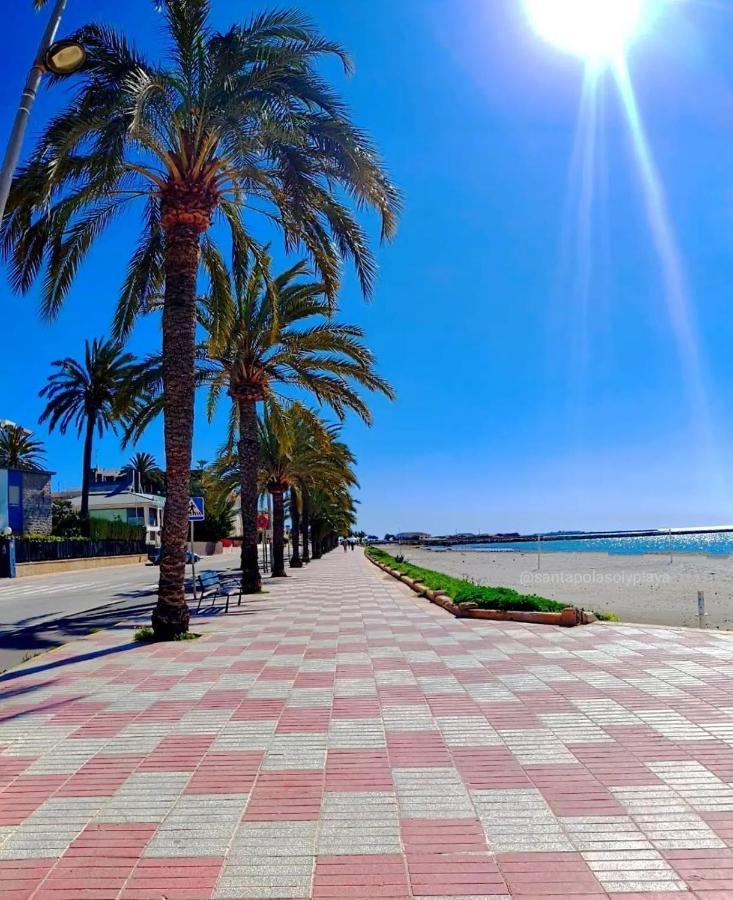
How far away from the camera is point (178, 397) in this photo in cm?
1024

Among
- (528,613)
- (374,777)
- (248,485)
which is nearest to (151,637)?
(528,613)

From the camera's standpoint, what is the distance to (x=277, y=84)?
9.90 m

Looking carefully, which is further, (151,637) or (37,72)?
(151,637)

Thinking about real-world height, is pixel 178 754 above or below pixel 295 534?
below

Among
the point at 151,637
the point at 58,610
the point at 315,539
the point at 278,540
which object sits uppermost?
the point at 278,540

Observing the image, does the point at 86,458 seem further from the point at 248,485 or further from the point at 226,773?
the point at 226,773

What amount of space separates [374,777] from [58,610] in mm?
14676

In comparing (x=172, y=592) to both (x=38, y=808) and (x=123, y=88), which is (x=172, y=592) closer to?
(x=38, y=808)

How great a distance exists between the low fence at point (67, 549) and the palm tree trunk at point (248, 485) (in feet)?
70.0

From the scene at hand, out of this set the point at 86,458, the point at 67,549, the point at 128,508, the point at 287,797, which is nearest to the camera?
the point at 287,797

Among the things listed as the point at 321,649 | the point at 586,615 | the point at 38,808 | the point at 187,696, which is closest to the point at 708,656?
the point at 586,615

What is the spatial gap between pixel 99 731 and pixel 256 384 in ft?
42.8

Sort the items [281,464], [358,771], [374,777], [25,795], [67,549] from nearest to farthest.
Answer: [25,795], [374,777], [358,771], [281,464], [67,549]

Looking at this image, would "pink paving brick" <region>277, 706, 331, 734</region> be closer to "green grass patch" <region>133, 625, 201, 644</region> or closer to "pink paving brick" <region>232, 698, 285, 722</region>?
"pink paving brick" <region>232, 698, 285, 722</region>
